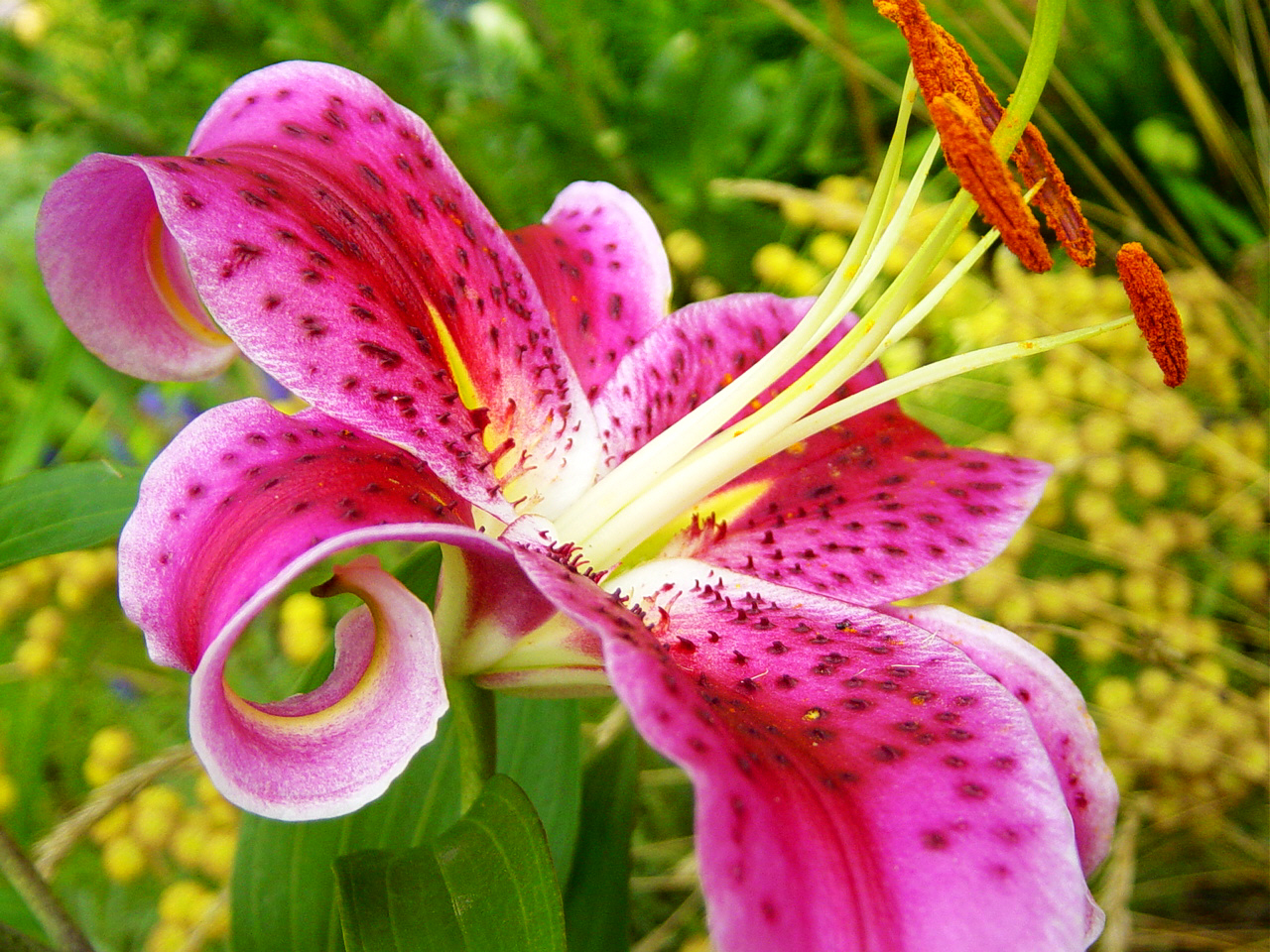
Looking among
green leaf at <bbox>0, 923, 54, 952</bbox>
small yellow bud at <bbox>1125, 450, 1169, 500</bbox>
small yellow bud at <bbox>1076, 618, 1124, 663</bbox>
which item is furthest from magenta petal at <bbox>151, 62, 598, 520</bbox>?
small yellow bud at <bbox>1125, 450, 1169, 500</bbox>

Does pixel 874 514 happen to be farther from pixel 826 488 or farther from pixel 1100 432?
pixel 1100 432

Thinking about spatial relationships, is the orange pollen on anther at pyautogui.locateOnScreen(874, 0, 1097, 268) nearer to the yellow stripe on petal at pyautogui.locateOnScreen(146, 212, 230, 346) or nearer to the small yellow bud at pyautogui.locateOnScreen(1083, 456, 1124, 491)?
the yellow stripe on petal at pyautogui.locateOnScreen(146, 212, 230, 346)

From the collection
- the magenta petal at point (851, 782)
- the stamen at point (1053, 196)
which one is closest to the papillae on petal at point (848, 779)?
the magenta petal at point (851, 782)

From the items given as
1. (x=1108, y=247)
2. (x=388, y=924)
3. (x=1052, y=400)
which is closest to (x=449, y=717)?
(x=388, y=924)

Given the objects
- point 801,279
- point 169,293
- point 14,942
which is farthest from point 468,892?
point 801,279

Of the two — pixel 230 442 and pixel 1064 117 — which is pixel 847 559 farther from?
pixel 1064 117
